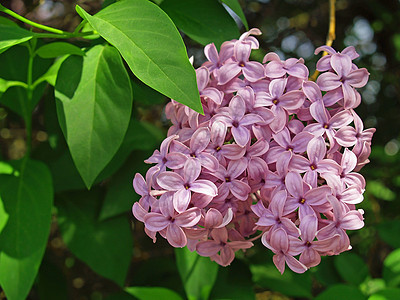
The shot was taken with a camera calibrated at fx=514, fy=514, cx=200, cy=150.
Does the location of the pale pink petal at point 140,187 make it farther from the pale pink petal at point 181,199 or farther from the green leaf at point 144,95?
the green leaf at point 144,95

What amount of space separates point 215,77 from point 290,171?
8.0 inches

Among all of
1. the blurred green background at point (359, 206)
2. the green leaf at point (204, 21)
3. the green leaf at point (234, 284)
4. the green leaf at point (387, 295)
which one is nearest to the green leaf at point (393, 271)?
the blurred green background at point (359, 206)

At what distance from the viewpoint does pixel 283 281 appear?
1.22 meters

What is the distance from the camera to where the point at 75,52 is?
88 cm

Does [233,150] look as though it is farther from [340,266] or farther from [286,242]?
[340,266]

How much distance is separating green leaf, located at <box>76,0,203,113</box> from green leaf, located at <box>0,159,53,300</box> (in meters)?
0.38

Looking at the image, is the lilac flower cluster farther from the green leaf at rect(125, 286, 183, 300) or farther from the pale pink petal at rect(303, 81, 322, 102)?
the green leaf at rect(125, 286, 183, 300)

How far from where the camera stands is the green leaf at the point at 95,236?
1096mm

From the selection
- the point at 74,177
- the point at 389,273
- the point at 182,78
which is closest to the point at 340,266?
the point at 389,273

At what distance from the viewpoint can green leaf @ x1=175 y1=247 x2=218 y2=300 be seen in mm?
1030

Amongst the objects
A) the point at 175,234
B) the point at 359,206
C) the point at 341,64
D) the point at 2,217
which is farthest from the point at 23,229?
the point at 359,206

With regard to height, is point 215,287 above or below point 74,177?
below

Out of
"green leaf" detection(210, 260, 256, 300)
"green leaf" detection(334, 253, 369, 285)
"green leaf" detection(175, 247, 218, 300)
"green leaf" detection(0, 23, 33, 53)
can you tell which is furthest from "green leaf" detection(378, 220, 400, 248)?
"green leaf" detection(0, 23, 33, 53)

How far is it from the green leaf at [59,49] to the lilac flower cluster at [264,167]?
0.22 meters
